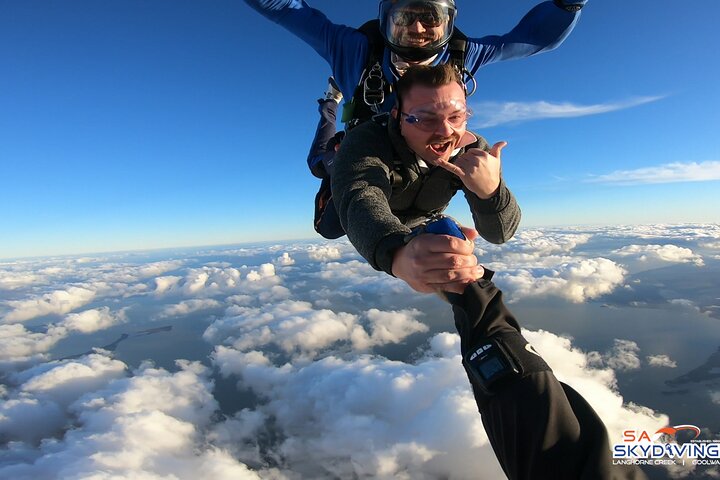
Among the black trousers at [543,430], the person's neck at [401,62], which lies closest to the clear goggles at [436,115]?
the person's neck at [401,62]

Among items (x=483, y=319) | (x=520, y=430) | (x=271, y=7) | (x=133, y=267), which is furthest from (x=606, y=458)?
(x=133, y=267)

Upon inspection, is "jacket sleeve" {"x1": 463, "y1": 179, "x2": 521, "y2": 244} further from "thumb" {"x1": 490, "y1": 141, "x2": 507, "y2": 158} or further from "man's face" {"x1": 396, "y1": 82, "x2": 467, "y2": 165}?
"man's face" {"x1": 396, "y1": 82, "x2": 467, "y2": 165}

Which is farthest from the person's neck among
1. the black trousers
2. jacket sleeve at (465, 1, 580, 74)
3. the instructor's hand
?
the black trousers

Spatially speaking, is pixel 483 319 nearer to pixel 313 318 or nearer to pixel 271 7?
pixel 271 7

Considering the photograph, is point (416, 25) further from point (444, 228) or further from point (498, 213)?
point (444, 228)

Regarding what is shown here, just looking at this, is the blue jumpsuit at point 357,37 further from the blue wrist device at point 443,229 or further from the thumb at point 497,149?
the blue wrist device at point 443,229
